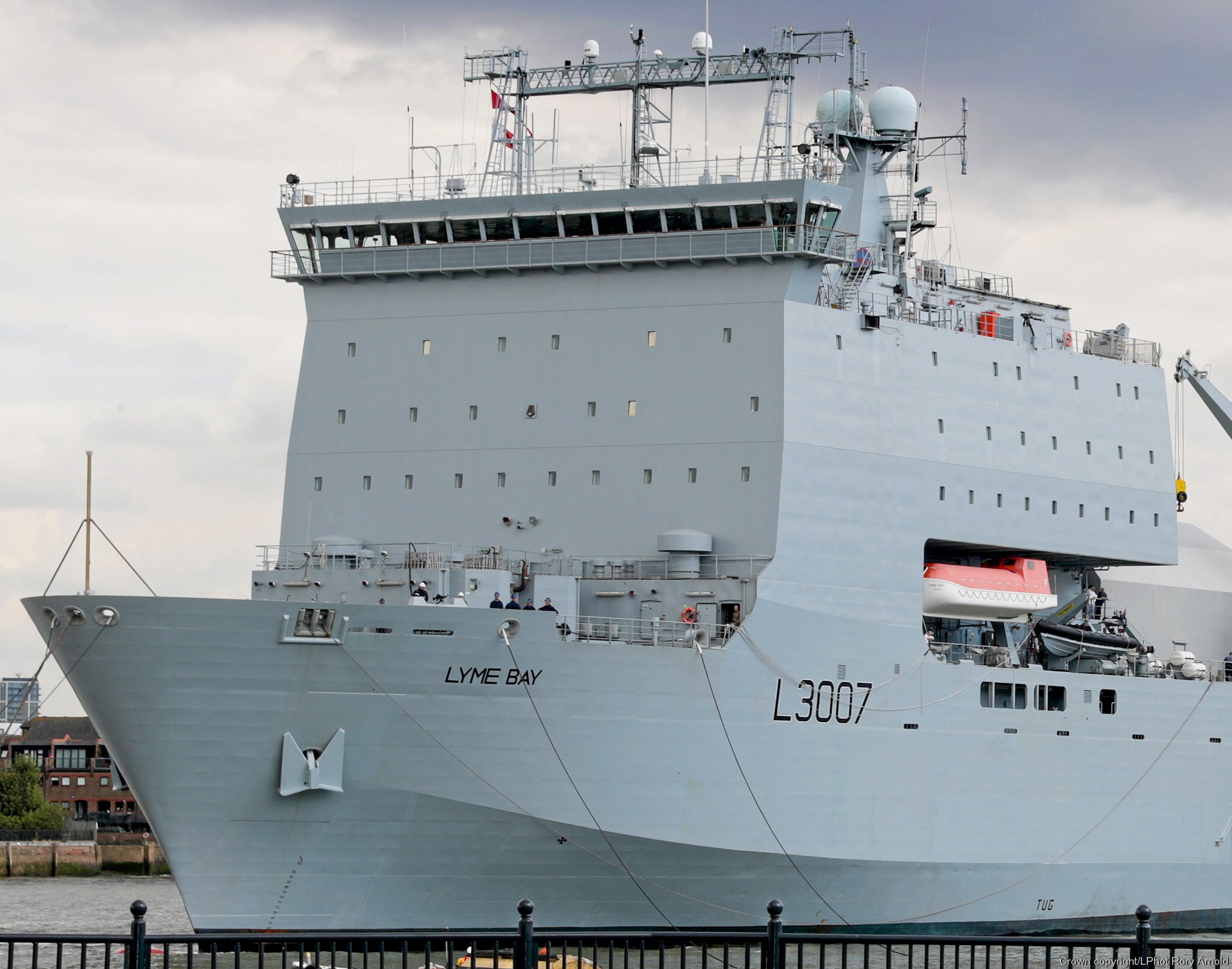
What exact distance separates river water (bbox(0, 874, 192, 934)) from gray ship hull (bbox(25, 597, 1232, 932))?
3962 mm

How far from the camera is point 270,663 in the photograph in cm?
2042

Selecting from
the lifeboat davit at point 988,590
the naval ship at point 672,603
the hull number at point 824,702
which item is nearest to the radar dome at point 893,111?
the naval ship at point 672,603

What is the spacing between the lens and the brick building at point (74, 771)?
244ft

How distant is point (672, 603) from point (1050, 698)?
6825mm

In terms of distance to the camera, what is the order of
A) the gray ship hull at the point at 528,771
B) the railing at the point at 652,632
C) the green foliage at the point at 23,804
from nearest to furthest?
the gray ship hull at the point at 528,771 < the railing at the point at 652,632 < the green foliage at the point at 23,804

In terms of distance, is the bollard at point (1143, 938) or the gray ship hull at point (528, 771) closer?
the bollard at point (1143, 938)

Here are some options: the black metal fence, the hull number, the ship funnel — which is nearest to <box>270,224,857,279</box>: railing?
the ship funnel

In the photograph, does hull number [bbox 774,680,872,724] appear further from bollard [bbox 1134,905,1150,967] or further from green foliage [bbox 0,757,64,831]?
green foliage [bbox 0,757,64,831]

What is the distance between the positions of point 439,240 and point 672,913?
33.6ft

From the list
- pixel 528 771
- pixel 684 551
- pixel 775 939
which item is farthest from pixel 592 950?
pixel 775 939

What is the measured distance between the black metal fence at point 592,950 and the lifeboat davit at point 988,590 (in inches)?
191

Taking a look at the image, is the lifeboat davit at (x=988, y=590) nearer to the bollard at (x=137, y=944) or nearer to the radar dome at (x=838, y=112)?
the radar dome at (x=838, y=112)

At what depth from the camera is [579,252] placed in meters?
25.4

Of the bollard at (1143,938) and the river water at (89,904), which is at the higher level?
the bollard at (1143,938)
